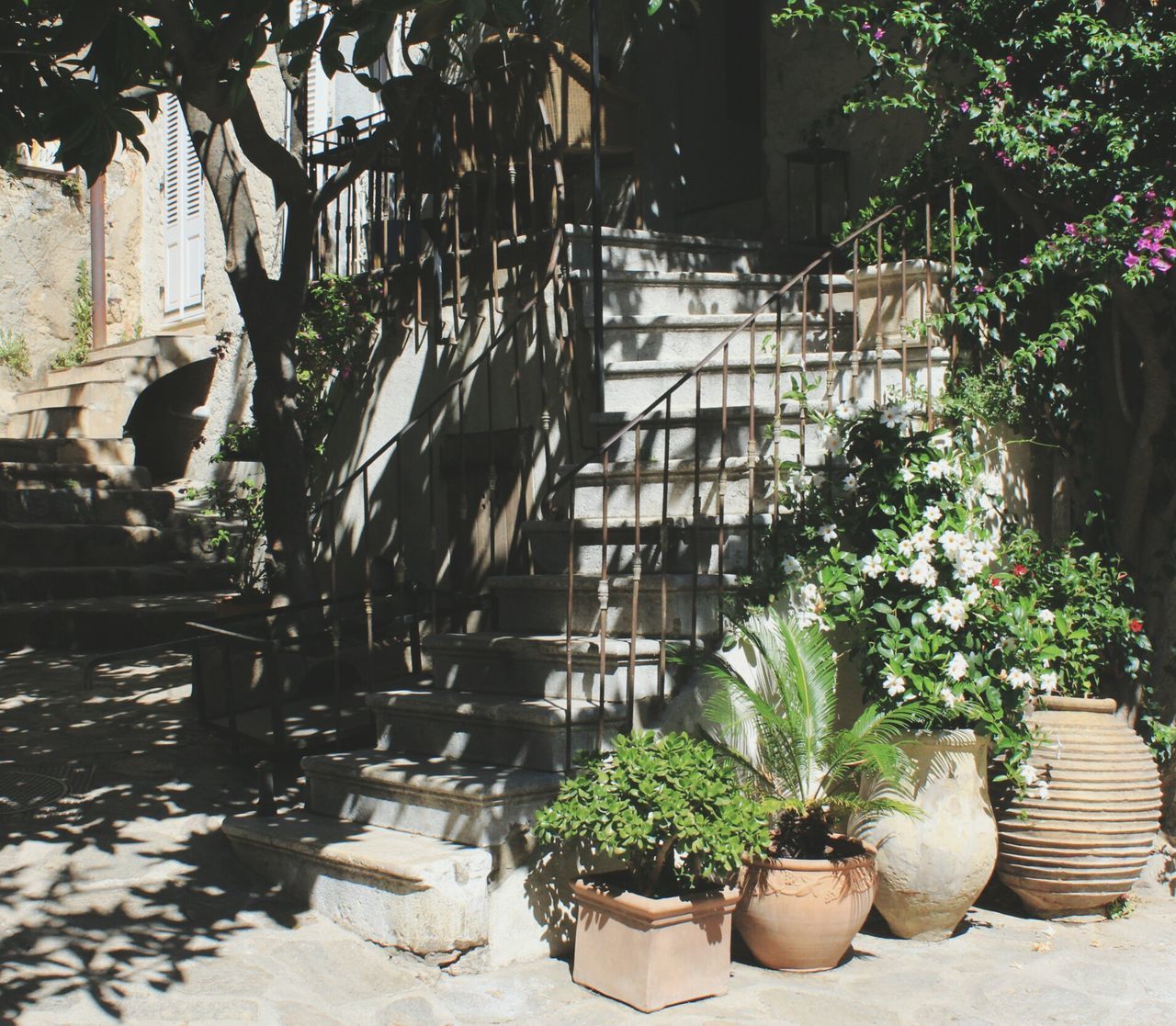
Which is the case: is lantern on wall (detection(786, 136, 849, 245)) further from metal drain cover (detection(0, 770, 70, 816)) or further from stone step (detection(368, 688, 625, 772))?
metal drain cover (detection(0, 770, 70, 816))

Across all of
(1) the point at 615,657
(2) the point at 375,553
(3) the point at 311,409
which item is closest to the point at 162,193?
(3) the point at 311,409

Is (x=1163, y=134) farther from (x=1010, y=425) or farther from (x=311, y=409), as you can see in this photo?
(x=311, y=409)

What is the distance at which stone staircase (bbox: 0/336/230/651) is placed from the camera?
8.31 metres

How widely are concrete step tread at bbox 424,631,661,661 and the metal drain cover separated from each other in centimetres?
165

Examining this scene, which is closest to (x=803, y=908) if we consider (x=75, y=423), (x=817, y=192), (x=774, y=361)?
(x=774, y=361)

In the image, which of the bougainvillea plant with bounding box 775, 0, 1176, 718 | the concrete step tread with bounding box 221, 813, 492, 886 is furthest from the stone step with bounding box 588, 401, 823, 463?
the concrete step tread with bounding box 221, 813, 492, 886

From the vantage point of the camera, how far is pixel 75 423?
37.3ft

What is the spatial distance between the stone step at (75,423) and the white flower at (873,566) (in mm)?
8706

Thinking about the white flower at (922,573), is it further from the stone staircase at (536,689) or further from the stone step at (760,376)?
→ the stone step at (760,376)

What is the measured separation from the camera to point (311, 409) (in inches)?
315

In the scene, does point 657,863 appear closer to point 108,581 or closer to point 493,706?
point 493,706

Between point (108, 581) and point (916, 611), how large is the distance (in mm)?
6834

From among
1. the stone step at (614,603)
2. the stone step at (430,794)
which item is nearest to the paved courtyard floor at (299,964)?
the stone step at (430,794)

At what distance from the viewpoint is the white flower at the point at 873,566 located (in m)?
4.68
